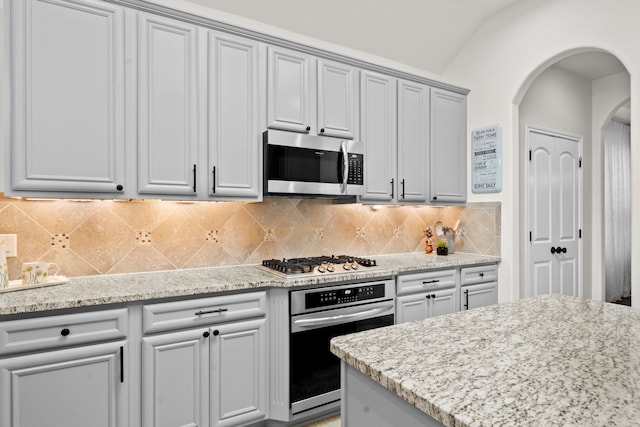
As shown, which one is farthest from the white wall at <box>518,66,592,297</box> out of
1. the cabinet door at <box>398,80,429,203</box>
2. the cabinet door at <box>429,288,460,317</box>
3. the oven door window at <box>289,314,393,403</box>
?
the oven door window at <box>289,314,393,403</box>

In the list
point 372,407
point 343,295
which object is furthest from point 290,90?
point 372,407

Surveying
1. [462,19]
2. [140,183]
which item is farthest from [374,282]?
[462,19]

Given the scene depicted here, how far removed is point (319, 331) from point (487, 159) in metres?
2.30

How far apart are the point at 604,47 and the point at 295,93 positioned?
Answer: 7.60ft

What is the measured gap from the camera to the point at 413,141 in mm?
3312

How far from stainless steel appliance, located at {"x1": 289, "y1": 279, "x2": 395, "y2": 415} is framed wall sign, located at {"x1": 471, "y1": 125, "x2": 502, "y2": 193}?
5.59 feet

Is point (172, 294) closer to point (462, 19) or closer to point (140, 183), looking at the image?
point (140, 183)

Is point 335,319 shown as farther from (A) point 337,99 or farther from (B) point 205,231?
(A) point 337,99

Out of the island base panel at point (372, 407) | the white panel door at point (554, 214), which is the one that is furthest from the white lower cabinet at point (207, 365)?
the white panel door at point (554, 214)

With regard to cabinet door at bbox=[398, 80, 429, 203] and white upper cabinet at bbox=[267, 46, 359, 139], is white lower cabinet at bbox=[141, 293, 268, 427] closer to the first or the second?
white upper cabinet at bbox=[267, 46, 359, 139]

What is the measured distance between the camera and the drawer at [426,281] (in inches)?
109

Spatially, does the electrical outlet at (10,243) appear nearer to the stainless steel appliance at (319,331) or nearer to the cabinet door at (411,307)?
the stainless steel appliance at (319,331)

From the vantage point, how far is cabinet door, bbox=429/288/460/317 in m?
2.94

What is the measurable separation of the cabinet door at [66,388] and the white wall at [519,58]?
3.07 meters
